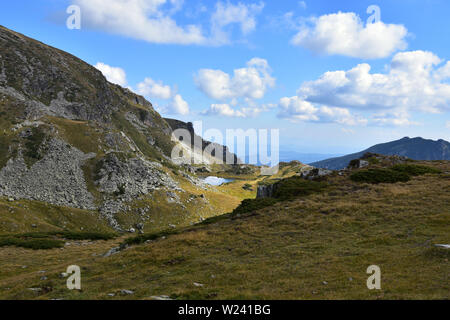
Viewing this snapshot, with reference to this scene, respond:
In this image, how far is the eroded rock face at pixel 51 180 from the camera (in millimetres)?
74438

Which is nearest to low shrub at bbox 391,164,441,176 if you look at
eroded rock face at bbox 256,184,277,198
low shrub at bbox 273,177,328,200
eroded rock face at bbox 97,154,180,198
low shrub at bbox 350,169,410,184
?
low shrub at bbox 350,169,410,184

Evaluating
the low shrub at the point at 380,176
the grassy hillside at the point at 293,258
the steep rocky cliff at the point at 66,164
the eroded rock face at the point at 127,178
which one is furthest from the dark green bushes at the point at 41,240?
the low shrub at the point at 380,176

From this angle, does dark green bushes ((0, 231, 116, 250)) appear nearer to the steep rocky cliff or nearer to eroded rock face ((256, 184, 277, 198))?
the steep rocky cliff

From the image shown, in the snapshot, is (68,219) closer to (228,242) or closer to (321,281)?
(228,242)

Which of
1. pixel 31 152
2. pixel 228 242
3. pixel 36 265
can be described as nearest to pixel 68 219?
pixel 31 152

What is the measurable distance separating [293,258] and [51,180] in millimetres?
83236

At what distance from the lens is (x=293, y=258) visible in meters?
20.2

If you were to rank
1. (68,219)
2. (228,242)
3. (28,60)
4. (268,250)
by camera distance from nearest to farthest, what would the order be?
(268,250) < (228,242) < (68,219) < (28,60)

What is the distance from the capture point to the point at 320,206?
3431 centimetres

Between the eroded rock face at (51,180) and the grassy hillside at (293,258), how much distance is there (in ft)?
142

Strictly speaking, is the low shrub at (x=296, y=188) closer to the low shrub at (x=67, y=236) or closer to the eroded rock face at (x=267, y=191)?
the eroded rock face at (x=267, y=191)

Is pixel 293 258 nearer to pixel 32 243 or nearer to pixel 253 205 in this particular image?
pixel 253 205

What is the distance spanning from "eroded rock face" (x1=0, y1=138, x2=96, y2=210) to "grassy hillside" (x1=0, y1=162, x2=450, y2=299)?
43350 mm

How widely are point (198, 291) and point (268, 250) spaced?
29.7 ft
